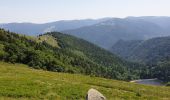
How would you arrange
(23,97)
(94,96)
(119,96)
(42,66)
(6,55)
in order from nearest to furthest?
(94,96) → (23,97) → (119,96) → (6,55) → (42,66)

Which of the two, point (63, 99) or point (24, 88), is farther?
point (24, 88)

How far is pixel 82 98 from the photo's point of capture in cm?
3831

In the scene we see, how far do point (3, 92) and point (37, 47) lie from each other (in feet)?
523

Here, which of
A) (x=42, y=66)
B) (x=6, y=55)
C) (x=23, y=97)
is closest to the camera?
(x=23, y=97)

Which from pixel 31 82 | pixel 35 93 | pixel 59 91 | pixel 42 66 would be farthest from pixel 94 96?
pixel 42 66

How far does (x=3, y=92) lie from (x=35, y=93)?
12.2 ft

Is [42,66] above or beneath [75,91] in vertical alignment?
beneath

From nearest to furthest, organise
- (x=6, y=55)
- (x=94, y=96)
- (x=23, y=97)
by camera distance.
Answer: (x=94, y=96), (x=23, y=97), (x=6, y=55)

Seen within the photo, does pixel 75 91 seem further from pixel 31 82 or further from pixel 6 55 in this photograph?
pixel 6 55

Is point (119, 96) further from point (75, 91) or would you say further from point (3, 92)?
point (3, 92)

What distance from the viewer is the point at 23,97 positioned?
3612 centimetres

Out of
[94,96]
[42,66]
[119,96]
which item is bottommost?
[42,66]

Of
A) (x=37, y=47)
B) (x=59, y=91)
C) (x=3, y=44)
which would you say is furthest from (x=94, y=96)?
(x=37, y=47)

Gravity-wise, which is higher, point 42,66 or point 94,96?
point 94,96
